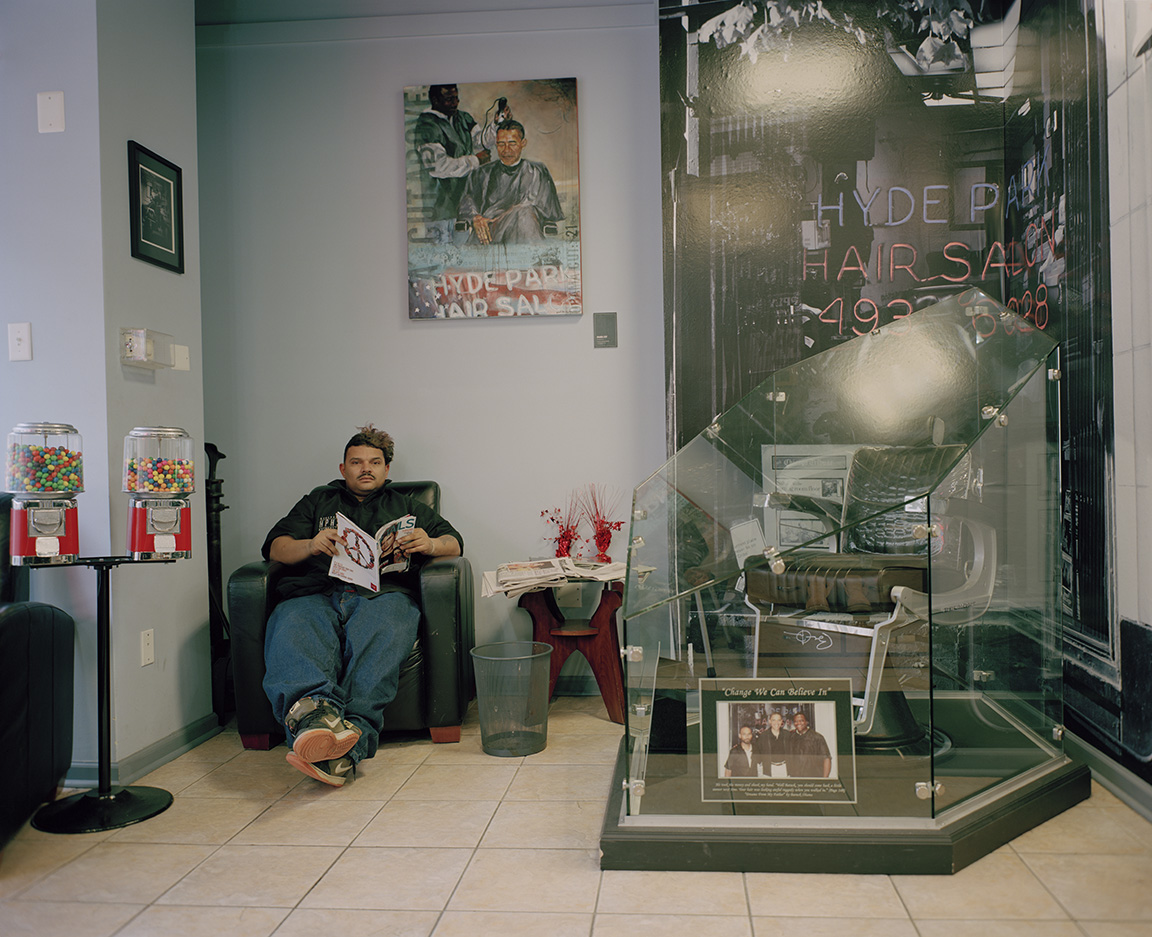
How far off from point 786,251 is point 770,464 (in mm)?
1428

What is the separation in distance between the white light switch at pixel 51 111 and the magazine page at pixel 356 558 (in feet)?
4.75

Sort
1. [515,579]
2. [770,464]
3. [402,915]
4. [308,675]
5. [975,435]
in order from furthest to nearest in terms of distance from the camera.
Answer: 1. [515,579]
2. [308,675]
3. [770,464]
4. [975,435]
5. [402,915]

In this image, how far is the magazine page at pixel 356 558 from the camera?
2930 mm

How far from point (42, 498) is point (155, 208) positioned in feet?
3.74

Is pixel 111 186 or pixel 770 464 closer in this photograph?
pixel 770 464

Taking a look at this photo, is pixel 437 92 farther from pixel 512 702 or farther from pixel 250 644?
pixel 512 702

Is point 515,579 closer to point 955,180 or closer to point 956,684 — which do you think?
point 956,684

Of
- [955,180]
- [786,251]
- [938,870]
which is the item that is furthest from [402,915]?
[955,180]

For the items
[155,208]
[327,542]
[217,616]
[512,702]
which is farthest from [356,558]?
[155,208]

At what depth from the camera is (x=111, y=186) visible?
268 cm

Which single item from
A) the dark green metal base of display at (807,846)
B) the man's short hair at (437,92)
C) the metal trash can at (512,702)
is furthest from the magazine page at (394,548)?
the man's short hair at (437,92)

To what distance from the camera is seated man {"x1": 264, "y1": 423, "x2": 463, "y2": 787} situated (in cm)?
248

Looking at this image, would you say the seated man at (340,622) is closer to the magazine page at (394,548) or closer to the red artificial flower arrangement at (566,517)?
the magazine page at (394,548)

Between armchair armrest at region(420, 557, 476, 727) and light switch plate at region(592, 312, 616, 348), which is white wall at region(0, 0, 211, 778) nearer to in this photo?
armchair armrest at region(420, 557, 476, 727)
